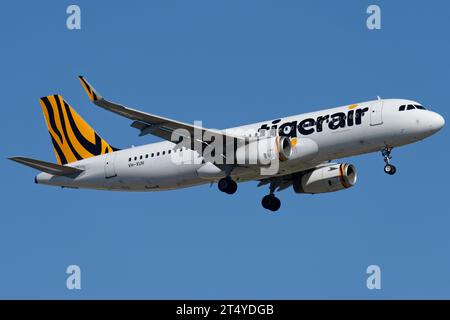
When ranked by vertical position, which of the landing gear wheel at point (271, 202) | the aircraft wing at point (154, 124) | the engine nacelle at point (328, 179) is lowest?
the landing gear wheel at point (271, 202)

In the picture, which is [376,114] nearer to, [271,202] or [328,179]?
[328,179]

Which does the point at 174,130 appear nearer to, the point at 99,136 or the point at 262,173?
the point at 262,173

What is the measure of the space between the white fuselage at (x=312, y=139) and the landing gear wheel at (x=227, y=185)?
0.45 metres

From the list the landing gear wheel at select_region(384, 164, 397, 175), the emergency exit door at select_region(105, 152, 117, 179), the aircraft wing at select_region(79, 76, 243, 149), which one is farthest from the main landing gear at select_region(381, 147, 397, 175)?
the emergency exit door at select_region(105, 152, 117, 179)

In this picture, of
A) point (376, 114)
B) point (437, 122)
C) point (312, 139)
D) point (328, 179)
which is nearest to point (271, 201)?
point (328, 179)

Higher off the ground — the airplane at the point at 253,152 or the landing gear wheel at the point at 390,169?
the airplane at the point at 253,152

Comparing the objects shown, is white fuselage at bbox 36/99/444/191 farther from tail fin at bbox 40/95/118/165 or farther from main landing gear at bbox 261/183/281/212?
main landing gear at bbox 261/183/281/212

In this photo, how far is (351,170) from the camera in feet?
177

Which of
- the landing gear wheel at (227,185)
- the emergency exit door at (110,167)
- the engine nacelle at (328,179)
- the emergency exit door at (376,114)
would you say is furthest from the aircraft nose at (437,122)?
the emergency exit door at (110,167)

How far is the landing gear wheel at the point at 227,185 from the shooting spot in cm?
5097

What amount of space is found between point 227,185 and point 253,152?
221 centimetres

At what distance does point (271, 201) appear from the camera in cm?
5588

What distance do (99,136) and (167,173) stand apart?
23.8 ft

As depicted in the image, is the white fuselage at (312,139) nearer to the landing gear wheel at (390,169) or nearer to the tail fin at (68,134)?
the landing gear wheel at (390,169)
